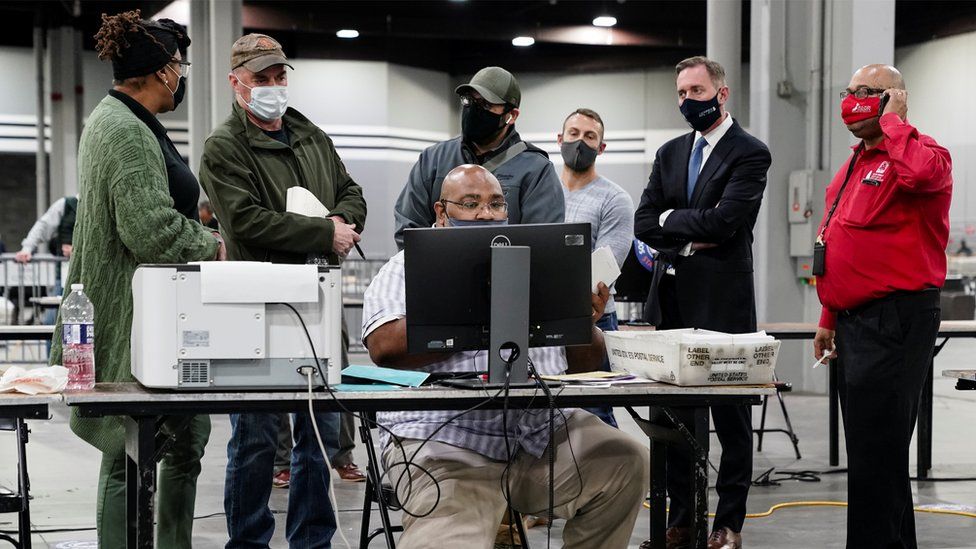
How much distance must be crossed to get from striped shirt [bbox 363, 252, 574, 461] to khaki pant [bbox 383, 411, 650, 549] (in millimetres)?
30

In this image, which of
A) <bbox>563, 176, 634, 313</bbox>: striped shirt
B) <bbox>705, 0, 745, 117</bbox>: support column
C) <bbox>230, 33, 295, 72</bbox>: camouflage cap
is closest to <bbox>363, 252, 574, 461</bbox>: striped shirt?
<bbox>230, 33, 295, 72</bbox>: camouflage cap

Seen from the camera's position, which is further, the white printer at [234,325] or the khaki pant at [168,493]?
the khaki pant at [168,493]

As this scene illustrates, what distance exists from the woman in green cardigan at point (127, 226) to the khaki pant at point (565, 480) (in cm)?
64

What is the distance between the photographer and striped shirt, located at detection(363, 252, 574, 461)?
2893 mm

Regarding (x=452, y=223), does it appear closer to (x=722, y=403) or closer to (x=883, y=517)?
(x=722, y=403)

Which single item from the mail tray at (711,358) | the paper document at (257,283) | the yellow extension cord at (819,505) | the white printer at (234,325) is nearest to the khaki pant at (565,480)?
the mail tray at (711,358)

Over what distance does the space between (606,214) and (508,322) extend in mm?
2245

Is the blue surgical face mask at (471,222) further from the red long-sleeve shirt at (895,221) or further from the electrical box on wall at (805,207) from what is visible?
the electrical box on wall at (805,207)

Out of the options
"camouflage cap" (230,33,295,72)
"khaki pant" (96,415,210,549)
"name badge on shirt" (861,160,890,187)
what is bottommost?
"khaki pant" (96,415,210,549)

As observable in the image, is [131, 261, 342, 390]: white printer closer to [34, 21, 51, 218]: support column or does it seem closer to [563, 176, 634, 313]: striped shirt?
[563, 176, 634, 313]: striped shirt

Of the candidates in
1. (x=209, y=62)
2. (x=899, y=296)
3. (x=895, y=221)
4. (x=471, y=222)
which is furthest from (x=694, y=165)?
(x=209, y=62)

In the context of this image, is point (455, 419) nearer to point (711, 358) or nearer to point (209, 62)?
point (711, 358)

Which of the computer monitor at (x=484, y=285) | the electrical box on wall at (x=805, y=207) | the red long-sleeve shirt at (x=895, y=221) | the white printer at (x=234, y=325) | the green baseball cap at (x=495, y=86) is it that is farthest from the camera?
→ the electrical box on wall at (x=805, y=207)

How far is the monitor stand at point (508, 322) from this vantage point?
269 cm
